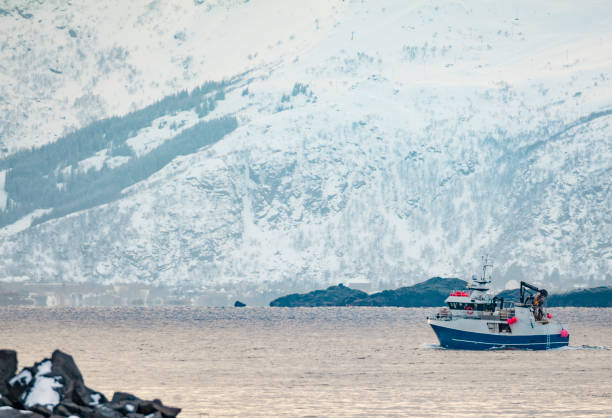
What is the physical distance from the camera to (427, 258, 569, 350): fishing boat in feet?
469

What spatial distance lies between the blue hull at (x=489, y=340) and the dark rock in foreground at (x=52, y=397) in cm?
8450

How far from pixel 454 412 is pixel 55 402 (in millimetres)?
28660

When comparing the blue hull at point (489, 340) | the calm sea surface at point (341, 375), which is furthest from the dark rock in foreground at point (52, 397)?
the blue hull at point (489, 340)

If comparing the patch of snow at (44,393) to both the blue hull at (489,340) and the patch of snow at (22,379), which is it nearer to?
the patch of snow at (22,379)

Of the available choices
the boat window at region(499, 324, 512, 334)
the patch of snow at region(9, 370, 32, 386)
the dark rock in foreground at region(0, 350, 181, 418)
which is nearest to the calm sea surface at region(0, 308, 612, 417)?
the boat window at region(499, 324, 512, 334)

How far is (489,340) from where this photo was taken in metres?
143

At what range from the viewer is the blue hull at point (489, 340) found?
468 ft

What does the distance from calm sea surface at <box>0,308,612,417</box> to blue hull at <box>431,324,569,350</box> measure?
1.85 m

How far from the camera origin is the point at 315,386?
95188 mm

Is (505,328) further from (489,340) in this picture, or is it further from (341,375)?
(341,375)

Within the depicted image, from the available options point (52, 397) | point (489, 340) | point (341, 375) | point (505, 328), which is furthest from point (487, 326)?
point (52, 397)

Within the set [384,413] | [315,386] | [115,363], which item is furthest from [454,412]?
[115,363]

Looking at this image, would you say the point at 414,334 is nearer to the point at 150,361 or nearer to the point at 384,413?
the point at 150,361

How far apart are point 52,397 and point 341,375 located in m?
48.3
